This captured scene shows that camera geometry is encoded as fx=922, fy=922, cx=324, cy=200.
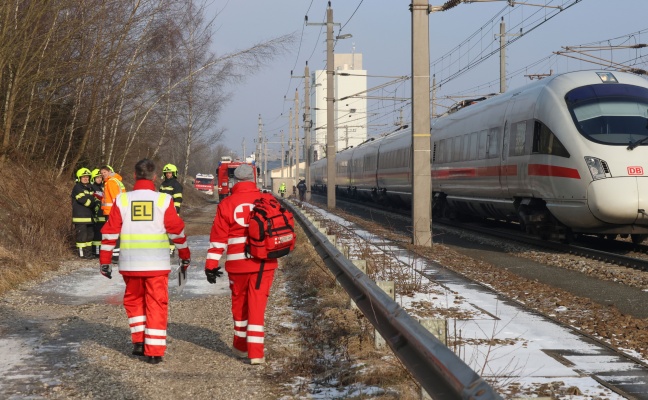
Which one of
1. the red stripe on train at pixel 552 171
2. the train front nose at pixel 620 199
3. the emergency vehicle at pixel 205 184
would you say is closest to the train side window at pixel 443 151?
the red stripe on train at pixel 552 171

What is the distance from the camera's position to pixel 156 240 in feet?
24.5

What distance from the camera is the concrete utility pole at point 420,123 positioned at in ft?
60.0

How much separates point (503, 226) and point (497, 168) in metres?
5.67

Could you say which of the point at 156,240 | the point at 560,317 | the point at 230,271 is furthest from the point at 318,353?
the point at 560,317

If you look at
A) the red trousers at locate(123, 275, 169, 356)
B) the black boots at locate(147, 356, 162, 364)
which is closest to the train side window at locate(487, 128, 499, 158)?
the red trousers at locate(123, 275, 169, 356)

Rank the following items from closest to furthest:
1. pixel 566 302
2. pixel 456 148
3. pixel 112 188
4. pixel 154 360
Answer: pixel 154 360 → pixel 566 302 → pixel 112 188 → pixel 456 148

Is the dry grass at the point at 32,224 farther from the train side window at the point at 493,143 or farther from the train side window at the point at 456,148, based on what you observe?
the train side window at the point at 456,148

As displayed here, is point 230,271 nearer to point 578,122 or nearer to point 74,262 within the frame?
point 74,262

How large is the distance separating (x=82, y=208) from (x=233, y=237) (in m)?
9.58

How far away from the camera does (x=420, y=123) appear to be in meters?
18.4

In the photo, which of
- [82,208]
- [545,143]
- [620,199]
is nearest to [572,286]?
[620,199]

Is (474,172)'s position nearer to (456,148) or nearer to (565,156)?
(456,148)

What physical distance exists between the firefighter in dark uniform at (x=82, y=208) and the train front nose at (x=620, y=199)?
8638mm

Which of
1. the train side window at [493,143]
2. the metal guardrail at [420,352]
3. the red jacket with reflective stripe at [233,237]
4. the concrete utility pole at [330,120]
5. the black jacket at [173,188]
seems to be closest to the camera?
the metal guardrail at [420,352]
